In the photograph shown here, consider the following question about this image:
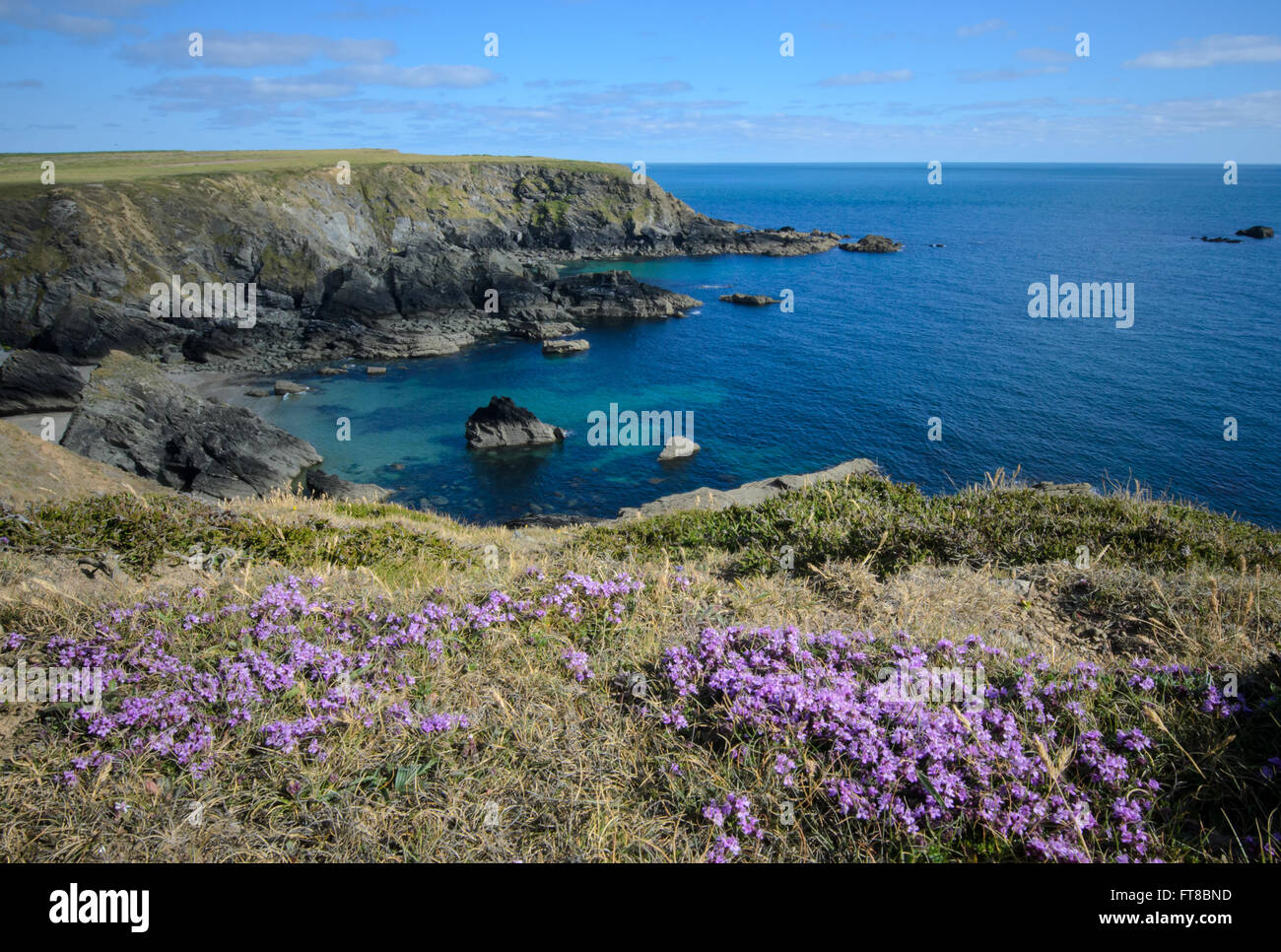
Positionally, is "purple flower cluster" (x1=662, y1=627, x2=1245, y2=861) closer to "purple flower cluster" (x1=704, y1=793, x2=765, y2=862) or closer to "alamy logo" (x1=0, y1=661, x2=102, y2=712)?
"purple flower cluster" (x1=704, y1=793, x2=765, y2=862)

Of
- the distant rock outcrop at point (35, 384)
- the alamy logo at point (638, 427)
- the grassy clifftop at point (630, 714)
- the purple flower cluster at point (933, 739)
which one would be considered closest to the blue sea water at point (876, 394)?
the alamy logo at point (638, 427)

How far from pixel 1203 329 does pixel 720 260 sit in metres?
63.3

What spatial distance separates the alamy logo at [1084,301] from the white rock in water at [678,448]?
4954 centimetres

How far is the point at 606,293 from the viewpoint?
77.6 m

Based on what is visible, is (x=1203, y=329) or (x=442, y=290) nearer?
(x=1203, y=329)

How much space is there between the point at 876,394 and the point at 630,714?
4998 centimetres

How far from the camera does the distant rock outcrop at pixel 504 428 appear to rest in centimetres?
4253

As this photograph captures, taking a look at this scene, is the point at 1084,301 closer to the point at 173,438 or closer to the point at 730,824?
the point at 173,438

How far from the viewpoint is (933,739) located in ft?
15.7
